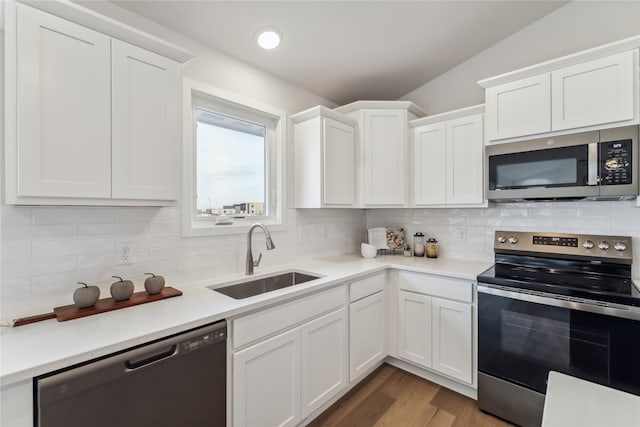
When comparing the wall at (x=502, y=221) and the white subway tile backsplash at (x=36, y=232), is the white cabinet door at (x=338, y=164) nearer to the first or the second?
the wall at (x=502, y=221)

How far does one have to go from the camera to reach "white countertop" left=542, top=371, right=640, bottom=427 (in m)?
0.78

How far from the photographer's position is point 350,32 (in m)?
2.16

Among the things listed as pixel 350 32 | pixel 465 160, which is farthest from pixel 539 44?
pixel 350 32

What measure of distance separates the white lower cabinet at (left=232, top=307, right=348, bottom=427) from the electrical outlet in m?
0.81

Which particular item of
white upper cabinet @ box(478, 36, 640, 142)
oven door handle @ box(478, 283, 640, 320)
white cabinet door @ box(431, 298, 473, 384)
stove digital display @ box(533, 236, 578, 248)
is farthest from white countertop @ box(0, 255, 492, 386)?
white upper cabinet @ box(478, 36, 640, 142)

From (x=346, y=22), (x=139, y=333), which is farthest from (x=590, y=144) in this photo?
(x=139, y=333)

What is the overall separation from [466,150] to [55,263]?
2.78 meters

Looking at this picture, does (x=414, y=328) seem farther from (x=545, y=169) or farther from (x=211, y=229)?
(x=211, y=229)

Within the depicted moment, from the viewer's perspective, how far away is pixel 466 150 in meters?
2.42

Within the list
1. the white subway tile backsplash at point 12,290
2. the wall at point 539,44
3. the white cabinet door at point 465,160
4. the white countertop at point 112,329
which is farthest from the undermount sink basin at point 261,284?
the wall at point 539,44

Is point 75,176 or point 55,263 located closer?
point 75,176

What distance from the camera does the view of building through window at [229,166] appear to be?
6.78ft

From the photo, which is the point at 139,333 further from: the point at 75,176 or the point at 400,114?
the point at 400,114

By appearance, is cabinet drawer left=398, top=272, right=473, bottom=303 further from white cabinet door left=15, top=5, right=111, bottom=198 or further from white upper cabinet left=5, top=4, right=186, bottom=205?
white cabinet door left=15, top=5, right=111, bottom=198
